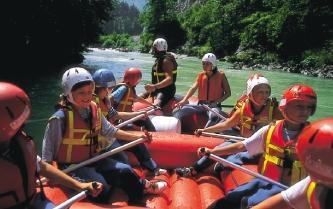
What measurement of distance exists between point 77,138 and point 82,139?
1.9 inches

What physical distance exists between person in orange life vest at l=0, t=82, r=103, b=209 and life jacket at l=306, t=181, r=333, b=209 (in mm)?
1557

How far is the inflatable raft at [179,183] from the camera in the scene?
3473 millimetres

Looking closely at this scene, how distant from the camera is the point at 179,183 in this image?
4535 millimetres

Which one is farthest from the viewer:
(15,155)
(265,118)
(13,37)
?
(13,37)

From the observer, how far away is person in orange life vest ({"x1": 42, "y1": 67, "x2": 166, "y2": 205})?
3.56 meters

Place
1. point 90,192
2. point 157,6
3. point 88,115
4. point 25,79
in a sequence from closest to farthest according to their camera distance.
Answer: point 90,192 → point 88,115 → point 25,79 → point 157,6

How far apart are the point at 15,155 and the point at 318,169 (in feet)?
5.48

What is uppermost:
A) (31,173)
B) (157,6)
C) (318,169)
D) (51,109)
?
(157,6)

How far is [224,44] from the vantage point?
45.6 meters

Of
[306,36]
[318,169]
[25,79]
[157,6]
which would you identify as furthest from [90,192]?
[157,6]

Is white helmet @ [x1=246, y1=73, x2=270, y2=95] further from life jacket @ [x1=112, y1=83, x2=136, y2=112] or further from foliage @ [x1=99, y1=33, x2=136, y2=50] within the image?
foliage @ [x1=99, y1=33, x2=136, y2=50]

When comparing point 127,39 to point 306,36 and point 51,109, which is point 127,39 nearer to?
point 306,36

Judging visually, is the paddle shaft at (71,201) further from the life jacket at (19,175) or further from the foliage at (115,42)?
the foliage at (115,42)

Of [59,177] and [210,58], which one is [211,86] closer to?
[210,58]
